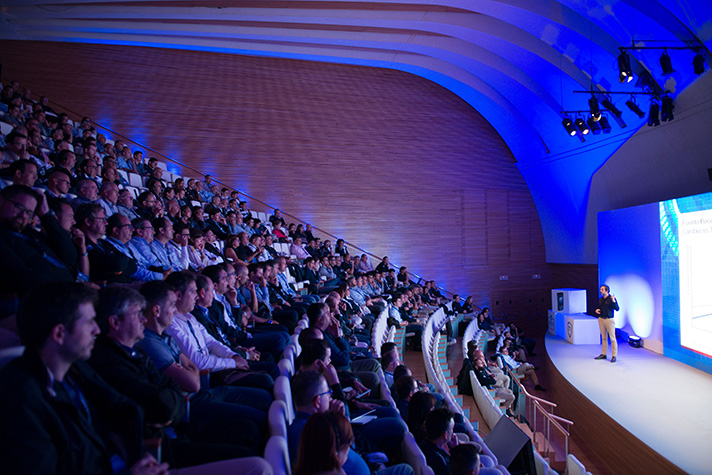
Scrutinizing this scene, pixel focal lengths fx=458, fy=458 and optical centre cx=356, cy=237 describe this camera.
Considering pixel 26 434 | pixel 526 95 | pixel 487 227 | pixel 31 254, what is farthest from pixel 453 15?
pixel 26 434

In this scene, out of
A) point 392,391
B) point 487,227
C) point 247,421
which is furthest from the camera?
point 487,227

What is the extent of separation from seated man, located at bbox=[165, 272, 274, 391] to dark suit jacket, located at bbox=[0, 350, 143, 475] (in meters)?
0.81

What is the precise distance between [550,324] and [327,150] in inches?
217

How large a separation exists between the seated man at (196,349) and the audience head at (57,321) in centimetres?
93

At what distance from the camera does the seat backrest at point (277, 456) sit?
134 centimetres

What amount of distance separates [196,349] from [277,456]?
848 millimetres

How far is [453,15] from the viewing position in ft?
24.1

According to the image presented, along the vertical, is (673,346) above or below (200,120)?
below

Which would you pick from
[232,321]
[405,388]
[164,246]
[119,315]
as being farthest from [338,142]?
[119,315]

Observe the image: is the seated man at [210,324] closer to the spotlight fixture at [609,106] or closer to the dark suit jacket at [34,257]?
the dark suit jacket at [34,257]

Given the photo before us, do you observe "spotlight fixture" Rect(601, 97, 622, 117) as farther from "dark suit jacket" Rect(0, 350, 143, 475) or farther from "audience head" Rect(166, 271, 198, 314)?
"dark suit jacket" Rect(0, 350, 143, 475)

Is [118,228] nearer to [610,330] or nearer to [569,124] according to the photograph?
[610,330]

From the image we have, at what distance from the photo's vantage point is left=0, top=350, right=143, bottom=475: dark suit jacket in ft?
2.95

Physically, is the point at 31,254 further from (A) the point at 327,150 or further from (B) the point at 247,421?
(A) the point at 327,150
